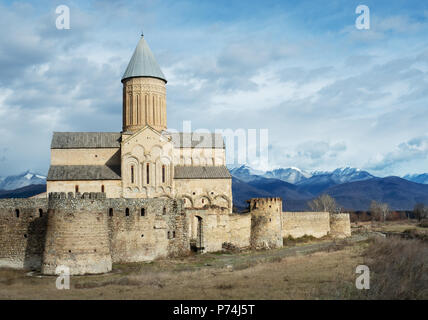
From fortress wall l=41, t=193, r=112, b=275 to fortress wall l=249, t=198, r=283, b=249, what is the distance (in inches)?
485

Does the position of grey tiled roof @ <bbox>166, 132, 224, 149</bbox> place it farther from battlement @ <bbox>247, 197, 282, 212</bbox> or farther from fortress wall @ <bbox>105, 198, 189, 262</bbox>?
fortress wall @ <bbox>105, 198, 189, 262</bbox>

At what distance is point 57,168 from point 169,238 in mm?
13389

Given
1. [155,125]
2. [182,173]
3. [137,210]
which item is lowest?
[137,210]

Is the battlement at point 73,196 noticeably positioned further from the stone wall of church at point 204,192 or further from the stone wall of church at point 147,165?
the stone wall of church at point 204,192

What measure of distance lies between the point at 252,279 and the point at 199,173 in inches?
799

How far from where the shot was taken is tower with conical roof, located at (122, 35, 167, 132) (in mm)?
38812

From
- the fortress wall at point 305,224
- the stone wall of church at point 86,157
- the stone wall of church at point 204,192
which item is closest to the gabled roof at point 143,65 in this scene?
the stone wall of church at point 86,157

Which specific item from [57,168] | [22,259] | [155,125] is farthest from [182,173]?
[22,259]

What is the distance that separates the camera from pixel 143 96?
38.8 metres

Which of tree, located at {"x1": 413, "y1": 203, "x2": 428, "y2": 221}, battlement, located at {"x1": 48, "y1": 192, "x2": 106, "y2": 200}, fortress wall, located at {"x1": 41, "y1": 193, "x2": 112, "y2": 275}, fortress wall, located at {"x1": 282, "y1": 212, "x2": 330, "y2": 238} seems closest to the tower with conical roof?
fortress wall, located at {"x1": 282, "y1": 212, "x2": 330, "y2": 238}

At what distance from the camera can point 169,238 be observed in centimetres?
2773
